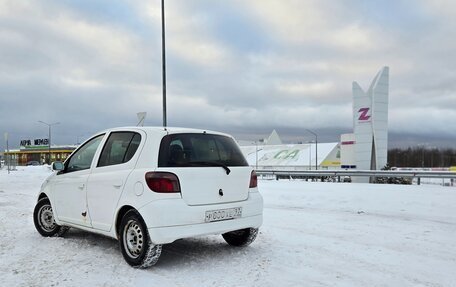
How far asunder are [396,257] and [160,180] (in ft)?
10.8

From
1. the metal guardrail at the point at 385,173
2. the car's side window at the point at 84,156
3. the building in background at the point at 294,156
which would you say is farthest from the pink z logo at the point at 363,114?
the car's side window at the point at 84,156

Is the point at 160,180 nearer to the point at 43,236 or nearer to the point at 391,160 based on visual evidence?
Answer: the point at 43,236

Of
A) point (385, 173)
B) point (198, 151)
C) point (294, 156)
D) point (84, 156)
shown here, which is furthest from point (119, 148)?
point (294, 156)

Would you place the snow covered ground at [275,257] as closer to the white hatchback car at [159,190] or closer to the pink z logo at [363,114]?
the white hatchback car at [159,190]

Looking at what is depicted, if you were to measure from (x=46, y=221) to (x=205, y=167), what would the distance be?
11.1ft

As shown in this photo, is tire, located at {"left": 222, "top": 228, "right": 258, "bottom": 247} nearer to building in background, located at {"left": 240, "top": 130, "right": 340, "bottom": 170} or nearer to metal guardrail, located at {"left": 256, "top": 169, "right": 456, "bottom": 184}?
metal guardrail, located at {"left": 256, "top": 169, "right": 456, "bottom": 184}

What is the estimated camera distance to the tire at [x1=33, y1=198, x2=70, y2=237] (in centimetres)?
675

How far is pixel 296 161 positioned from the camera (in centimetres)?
5806

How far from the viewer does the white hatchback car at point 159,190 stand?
191 inches

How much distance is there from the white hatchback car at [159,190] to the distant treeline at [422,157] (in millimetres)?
113072

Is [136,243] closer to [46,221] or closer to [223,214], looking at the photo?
[223,214]

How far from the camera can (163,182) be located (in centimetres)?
482

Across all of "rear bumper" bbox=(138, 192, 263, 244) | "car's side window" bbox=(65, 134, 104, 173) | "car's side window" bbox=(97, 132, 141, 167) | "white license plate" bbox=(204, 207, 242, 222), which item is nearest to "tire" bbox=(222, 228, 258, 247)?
"white license plate" bbox=(204, 207, 242, 222)

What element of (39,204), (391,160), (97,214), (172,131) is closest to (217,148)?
(172,131)
